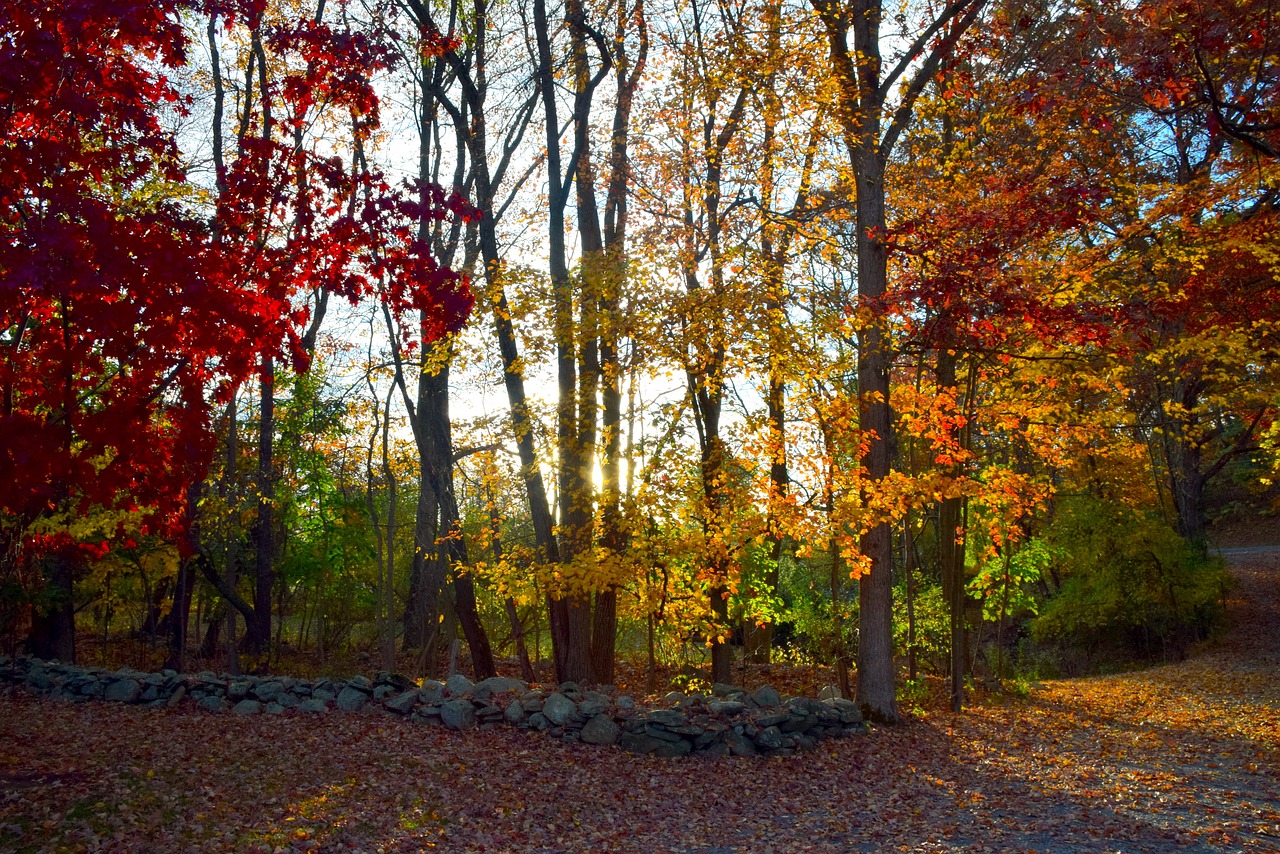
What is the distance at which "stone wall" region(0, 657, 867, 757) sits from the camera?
7.76 metres

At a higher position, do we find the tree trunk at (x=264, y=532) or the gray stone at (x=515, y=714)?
the tree trunk at (x=264, y=532)

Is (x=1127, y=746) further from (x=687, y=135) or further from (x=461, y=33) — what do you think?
(x=461, y=33)

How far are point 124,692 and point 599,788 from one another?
5664 millimetres

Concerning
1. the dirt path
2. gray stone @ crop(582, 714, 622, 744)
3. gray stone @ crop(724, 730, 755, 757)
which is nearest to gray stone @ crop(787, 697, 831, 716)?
gray stone @ crop(724, 730, 755, 757)

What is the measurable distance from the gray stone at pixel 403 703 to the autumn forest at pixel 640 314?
56.9 inches

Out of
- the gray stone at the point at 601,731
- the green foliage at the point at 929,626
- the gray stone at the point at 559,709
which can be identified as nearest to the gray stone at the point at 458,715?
the gray stone at the point at 559,709

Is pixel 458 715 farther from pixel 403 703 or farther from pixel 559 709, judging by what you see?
pixel 559 709

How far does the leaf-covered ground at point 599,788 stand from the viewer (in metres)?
5.23

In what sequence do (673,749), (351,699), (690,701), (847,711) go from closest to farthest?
(673,749) → (690,701) → (847,711) → (351,699)

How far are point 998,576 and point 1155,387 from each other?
20.1ft

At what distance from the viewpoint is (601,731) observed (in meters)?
7.79

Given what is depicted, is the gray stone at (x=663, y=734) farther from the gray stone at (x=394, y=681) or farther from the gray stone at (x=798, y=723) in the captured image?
the gray stone at (x=394, y=681)

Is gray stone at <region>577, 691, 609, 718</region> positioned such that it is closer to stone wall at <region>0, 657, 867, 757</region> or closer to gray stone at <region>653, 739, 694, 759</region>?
stone wall at <region>0, 657, 867, 757</region>

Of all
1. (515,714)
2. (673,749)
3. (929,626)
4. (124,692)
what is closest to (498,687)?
(515,714)
